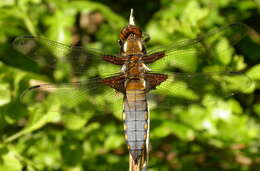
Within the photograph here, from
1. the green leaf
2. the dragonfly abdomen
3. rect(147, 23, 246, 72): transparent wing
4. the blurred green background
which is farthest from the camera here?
the green leaf

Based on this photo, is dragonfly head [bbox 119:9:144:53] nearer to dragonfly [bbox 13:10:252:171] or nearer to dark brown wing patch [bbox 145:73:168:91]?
dragonfly [bbox 13:10:252:171]

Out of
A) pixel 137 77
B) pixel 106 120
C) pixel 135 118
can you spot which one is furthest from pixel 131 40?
pixel 106 120

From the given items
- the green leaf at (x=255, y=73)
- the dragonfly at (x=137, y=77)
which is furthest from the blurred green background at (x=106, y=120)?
the dragonfly at (x=137, y=77)

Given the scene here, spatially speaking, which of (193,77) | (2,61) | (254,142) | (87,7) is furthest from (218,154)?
(2,61)

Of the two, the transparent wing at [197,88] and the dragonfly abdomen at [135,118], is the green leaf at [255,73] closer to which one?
the transparent wing at [197,88]

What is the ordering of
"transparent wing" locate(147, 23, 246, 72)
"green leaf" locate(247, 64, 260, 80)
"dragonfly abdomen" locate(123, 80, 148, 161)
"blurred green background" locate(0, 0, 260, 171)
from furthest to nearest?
"green leaf" locate(247, 64, 260, 80), "blurred green background" locate(0, 0, 260, 171), "transparent wing" locate(147, 23, 246, 72), "dragonfly abdomen" locate(123, 80, 148, 161)

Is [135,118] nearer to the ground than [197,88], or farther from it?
nearer to the ground

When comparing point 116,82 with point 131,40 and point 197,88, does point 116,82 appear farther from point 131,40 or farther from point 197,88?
point 197,88

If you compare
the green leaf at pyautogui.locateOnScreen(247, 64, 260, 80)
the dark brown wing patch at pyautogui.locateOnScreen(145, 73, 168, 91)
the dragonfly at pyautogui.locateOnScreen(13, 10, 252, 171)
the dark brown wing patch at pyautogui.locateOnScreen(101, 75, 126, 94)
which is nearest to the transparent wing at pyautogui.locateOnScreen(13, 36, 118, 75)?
the dragonfly at pyautogui.locateOnScreen(13, 10, 252, 171)
